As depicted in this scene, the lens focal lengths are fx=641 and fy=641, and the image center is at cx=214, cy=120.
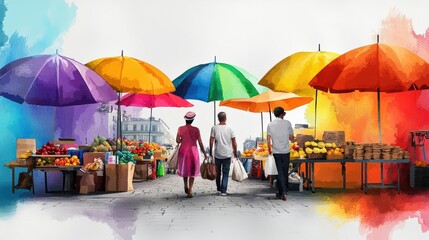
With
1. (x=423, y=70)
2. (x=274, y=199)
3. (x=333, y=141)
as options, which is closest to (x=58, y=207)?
(x=274, y=199)

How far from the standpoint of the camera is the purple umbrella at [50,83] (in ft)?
46.2

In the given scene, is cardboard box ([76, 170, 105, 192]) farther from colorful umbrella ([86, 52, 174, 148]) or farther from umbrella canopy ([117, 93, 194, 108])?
umbrella canopy ([117, 93, 194, 108])

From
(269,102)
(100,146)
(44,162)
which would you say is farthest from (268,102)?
(44,162)

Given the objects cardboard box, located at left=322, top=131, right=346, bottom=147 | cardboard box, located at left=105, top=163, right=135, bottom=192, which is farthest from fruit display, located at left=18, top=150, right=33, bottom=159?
cardboard box, located at left=322, top=131, right=346, bottom=147

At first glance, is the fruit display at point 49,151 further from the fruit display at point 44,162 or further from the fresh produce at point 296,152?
the fresh produce at point 296,152

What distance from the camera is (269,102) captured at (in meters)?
20.8

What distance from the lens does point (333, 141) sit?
1595cm

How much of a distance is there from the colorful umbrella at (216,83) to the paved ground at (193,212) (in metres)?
2.53

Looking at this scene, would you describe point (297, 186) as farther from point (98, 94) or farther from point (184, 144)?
point (98, 94)

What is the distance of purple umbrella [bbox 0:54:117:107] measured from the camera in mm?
14078

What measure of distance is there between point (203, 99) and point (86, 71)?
3664mm

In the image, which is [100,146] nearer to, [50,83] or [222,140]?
[50,83]

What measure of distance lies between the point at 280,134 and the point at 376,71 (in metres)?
2.71

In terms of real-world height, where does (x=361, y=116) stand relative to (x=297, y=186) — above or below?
above
